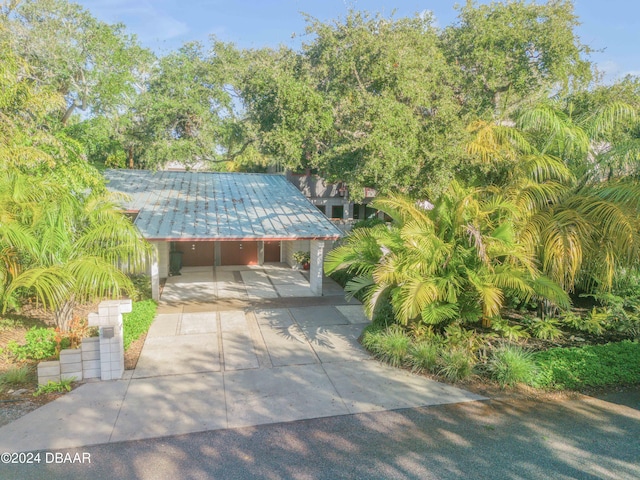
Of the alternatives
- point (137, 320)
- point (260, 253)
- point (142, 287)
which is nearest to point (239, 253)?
point (260, 253)

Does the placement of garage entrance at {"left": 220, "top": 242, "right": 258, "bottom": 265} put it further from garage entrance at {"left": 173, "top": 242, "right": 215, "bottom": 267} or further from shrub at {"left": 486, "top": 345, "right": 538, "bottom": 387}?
shrub at {"left": 486, "top": 345, "right": 538, "bottom": 387}

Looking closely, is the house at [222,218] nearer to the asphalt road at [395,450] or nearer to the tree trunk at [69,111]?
the tree trunk at [69,111]

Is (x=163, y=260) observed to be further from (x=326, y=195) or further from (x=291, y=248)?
(x=326, y=195)

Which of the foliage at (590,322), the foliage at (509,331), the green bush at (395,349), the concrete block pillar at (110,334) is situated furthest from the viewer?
the foliage at (590,322)

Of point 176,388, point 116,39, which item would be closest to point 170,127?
point 116,39

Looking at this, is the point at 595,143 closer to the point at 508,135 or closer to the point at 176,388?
the point at 508,135

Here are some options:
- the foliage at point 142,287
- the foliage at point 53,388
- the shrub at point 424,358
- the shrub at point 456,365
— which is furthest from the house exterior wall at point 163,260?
the shrub at point 456,365
